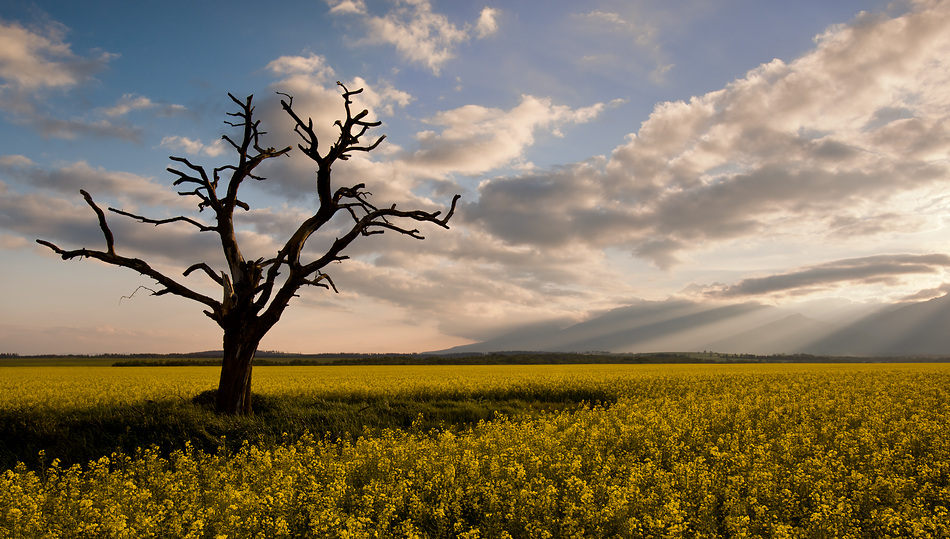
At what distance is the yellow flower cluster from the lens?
6605 mm

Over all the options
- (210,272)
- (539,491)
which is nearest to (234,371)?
(210,272)

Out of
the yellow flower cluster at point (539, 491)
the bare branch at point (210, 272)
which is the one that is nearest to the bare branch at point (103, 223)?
the bare branch at point (210, 272)

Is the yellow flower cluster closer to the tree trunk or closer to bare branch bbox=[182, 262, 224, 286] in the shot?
the tree trunk

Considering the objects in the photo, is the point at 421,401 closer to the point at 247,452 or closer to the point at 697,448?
the point at 247,452

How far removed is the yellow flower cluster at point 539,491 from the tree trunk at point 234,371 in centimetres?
276

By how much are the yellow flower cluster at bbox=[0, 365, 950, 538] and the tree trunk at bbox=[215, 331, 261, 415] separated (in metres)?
2.76

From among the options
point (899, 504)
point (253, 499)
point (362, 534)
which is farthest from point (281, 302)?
point (899, 504)

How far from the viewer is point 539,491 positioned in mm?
7578

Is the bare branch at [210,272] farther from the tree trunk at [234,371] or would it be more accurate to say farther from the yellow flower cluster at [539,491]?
the yellow flower cluster at [539,491]

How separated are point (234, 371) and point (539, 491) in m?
11.2

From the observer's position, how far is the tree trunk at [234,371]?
15148 millimetres

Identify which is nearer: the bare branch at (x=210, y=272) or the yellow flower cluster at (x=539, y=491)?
the yellow flower cluster at (x=539, y=491)

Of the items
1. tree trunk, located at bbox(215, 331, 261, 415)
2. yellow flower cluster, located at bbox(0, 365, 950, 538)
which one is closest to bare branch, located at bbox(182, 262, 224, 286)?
tree trunk, located at bbox(215, 331, 261, 415)

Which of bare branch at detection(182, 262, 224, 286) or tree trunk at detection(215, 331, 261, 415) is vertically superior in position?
bare branch at detection(182, 262, 224, 286)
